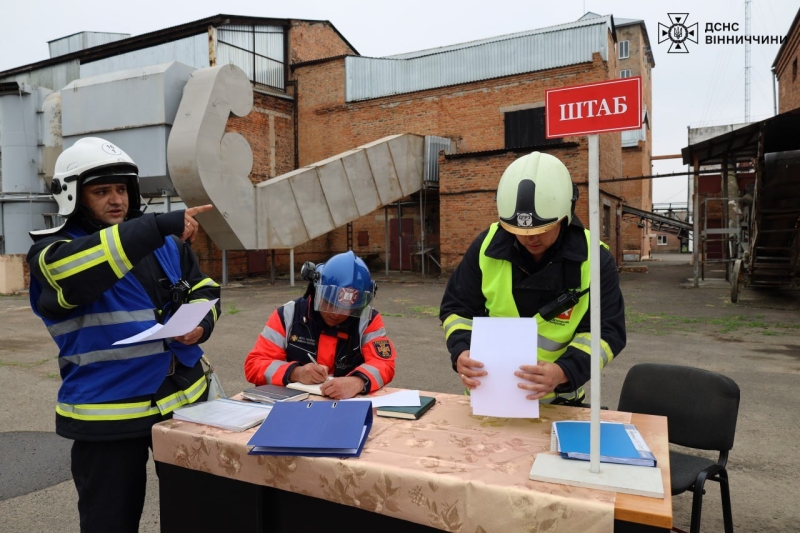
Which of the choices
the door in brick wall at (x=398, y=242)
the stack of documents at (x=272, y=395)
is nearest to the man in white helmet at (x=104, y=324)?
the stack of documents at (x=272, y=395)

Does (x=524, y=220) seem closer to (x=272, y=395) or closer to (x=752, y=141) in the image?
(x=272, y=395)

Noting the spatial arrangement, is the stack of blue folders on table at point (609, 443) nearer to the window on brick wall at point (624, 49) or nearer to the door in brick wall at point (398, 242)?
the door in brick wall at point (398, 242)

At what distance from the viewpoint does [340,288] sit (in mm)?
2693

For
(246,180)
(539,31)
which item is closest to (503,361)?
(246,180)

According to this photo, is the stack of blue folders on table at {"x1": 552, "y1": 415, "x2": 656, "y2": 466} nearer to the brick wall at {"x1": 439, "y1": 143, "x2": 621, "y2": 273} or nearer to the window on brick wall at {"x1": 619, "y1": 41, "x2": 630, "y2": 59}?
the brick wall at {"x1": 439, "y1": 143, "x2": 621, "y2": 273}

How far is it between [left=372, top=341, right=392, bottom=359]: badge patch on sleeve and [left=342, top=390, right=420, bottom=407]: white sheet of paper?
327mm

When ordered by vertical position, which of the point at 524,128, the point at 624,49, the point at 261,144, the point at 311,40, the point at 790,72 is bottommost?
the point at 261,144

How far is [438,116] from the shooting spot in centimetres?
2064

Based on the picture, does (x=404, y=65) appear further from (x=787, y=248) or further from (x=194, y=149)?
(x=787, y=248)

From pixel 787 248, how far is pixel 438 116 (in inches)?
495

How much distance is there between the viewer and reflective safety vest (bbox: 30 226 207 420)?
76.4 inches

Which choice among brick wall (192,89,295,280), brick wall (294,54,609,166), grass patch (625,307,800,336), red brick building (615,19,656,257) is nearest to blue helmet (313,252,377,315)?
grass patch (625,307,800,336)

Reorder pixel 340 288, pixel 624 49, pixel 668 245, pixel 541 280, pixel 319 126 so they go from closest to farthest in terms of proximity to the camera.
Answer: pixel 541 280 < pixel 340 288 < pixel 319 126 < pixel 624 49 < pixel 668 245

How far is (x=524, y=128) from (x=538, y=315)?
1820 cm
